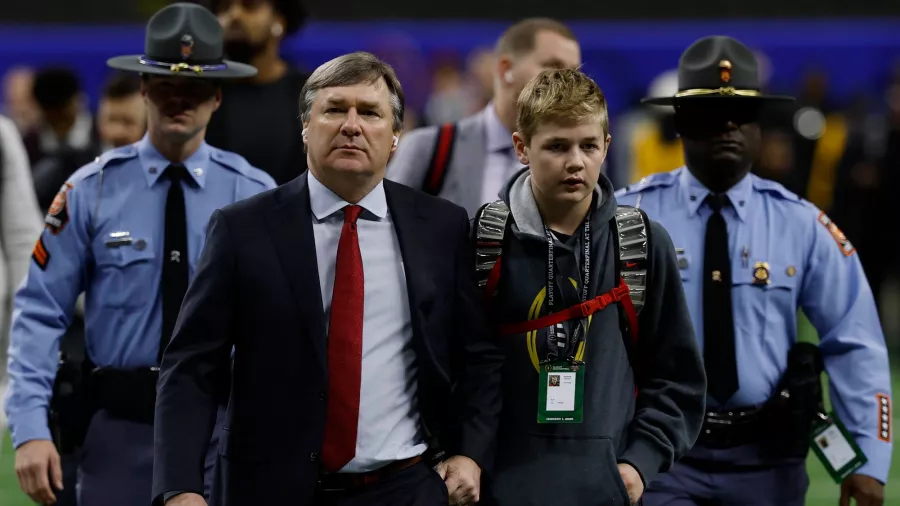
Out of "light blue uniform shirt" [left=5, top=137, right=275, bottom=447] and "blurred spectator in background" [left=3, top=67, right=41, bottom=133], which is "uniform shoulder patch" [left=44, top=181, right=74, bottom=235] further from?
"blurred spectator in background" [left=3, top=67, right=41, bottom=133]

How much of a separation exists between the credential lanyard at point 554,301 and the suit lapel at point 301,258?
0.65 metres

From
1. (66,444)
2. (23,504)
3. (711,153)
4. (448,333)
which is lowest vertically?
(23,504)

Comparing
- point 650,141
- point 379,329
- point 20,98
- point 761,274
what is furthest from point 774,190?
point 20,98

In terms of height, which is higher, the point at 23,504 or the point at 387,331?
the point at 387,331

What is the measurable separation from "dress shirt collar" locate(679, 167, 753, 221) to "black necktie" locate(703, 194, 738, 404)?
0.07 m

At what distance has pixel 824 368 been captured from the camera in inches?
211

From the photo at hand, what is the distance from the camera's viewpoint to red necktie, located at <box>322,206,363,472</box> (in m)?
3.86

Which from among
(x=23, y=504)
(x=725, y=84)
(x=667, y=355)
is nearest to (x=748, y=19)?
(x=23, y=504)

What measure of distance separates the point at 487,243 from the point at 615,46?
56.0 ft

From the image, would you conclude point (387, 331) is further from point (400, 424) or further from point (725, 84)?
point (725, 84)

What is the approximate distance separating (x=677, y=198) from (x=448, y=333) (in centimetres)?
168

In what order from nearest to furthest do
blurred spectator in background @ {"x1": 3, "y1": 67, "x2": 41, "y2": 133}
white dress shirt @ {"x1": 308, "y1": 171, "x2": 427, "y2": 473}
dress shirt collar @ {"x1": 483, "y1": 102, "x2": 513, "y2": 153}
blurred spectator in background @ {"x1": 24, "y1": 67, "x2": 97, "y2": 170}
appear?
white dress shirt @ {"x1": 308, "y1": 171, "x2": 427, "y2": 473}, dress shirt collar @ {"x1": 483, "y1": 102, "x2": 513, "y2": 153}, blurred spectator in background @ {"x1": 24, "y1": 67, "x2": 97, "y2": 170}, blurred spectator in background @ {"x1": 3, "y1": 67, "x2": 41, "y2": 133}

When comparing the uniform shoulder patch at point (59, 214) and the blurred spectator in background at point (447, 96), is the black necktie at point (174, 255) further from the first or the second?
the blurred spectator in background at point (447, 96)

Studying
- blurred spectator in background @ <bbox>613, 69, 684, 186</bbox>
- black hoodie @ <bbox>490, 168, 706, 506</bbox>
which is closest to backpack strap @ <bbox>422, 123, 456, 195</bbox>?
black hoodie @ <bbox>490, 168, 706, 506</bbox>
